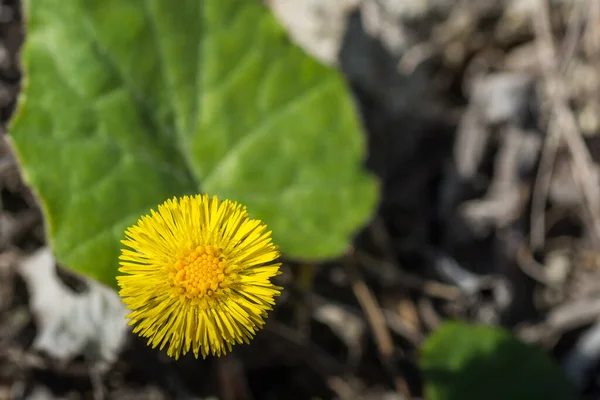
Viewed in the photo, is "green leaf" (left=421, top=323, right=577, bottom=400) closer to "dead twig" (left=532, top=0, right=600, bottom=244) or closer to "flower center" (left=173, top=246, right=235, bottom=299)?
"dead twig" (left=532, top=0, right=600, bottom=244)

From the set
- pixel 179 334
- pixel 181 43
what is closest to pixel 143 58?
pixel 181 43

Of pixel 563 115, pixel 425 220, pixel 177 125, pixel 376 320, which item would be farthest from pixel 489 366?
pixel 177 125

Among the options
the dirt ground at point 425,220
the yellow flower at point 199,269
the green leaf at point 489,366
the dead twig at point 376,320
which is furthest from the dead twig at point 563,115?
the yellow flower at point 199,269

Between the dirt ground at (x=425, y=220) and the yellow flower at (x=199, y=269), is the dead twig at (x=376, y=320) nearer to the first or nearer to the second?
the dirt ground at (x=425, y=220)

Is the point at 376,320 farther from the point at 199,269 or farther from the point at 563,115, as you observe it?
Answer: the point at 199,269

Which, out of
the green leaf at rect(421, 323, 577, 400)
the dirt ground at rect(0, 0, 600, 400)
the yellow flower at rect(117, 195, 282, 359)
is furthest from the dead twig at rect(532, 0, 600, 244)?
the yellow flower at rect(117, 195, 282, 359)

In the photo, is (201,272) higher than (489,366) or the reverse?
the reverse
